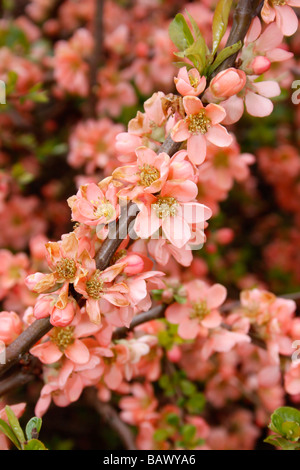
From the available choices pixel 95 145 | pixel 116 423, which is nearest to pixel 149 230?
pixel 116 423

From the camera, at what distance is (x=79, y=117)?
226 centimetres

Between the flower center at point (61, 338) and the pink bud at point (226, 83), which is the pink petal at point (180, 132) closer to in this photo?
the pink bud at point (226, 83)

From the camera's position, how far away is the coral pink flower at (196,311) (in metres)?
0.97

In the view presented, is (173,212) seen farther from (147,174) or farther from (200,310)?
(200,310)

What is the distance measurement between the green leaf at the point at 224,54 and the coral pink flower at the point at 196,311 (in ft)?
1.52

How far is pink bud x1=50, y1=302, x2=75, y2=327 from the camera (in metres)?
0.67

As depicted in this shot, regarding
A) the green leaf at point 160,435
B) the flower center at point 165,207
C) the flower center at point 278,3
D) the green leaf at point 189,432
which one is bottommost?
the green leaf at point 160,435

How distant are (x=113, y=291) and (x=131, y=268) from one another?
0.14ft

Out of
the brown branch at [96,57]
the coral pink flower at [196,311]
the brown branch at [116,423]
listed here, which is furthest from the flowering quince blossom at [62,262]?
the brown branch at [96,57]

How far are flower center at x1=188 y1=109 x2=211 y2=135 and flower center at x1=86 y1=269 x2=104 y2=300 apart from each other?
0.87 ft

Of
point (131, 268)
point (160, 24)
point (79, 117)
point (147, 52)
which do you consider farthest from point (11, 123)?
point (131, 268)

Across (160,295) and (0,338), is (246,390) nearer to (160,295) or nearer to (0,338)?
(160,295)

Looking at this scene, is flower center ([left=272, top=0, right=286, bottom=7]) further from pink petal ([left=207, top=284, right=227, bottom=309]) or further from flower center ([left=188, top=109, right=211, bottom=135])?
pink petal ([left=207, top=284, right=227, bottom=309])

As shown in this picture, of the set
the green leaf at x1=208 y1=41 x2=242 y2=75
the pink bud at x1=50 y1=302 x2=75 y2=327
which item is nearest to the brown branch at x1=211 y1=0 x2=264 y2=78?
the green leaf at x1=208 y1=41 x2=242 y2=75
